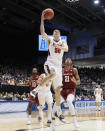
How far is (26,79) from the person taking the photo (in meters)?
19.0

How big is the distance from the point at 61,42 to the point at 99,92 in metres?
11.0

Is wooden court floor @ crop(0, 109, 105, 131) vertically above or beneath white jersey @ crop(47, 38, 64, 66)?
beneath

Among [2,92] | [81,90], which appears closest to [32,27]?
[81,90]

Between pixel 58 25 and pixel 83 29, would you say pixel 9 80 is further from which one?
pixel 83 29

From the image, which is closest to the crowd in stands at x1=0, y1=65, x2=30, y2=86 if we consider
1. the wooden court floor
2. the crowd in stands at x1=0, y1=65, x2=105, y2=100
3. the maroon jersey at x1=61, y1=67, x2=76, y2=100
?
the crowd in stands at x1=0, y1=65, x2=105, y2=100

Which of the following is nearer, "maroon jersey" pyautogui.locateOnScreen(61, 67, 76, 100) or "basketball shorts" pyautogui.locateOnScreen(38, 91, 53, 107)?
"maroon jersey" pyautogui.locateOnScreen(61, 67, 76, 100)

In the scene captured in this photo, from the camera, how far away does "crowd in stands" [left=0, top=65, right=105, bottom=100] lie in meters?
15.1

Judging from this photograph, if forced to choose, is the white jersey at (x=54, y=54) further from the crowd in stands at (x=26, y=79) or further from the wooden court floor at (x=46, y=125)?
the crowd in stands at (x=26, y=79)

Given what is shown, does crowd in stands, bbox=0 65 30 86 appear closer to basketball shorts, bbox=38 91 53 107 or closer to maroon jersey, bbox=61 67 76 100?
basketball shorts, bbox=38 91 53 107

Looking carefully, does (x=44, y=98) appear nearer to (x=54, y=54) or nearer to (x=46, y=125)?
(x=46, y=125)

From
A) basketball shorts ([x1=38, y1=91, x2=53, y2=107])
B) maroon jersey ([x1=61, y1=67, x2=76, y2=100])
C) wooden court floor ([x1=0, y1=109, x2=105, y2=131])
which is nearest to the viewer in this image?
wooden court floor ([x1=0, y1=109, x2=105, y2=131])

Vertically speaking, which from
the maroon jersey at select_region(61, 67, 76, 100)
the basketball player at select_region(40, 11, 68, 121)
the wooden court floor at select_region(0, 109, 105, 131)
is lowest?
the wooden court floor at select_region(0, 109, 105, 131)

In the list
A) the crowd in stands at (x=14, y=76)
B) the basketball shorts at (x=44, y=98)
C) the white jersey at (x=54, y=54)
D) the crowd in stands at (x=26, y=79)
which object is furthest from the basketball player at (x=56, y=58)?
the crowd in stands at (x=14, y=76)

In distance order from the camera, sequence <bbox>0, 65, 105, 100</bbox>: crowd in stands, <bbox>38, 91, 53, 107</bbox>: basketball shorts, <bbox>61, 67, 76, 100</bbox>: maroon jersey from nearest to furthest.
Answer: <bbox>61, 67, 76, 100</bbox>: maroon jersey < <bbox>38, 91, 53, 107</bbox>: basketball shorts < <bbox>0, 65, 105, 100</bbox>: crowd in stands
